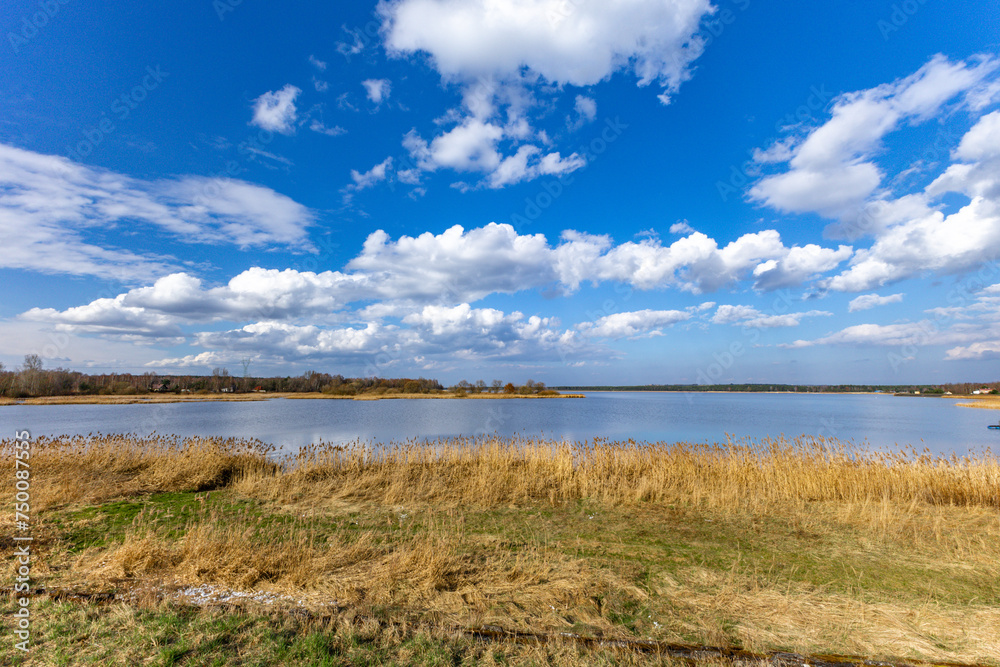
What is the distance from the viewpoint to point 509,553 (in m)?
6.47

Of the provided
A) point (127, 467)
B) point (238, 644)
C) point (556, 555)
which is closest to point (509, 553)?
point (556, 555)

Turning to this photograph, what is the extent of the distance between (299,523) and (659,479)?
328 inches

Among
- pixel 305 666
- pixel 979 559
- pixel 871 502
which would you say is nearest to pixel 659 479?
pixel 871 502

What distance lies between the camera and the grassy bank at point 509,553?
4160mm

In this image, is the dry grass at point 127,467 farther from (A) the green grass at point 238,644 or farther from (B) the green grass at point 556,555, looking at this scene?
(A) the green grass at point 238,644

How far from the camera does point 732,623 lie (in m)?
4.69

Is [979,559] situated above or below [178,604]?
below

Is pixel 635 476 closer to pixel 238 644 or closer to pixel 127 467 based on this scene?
pixel 238 644

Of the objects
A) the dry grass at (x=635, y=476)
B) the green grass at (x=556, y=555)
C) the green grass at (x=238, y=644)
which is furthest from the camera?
the dry grass at (x=635, y=476)

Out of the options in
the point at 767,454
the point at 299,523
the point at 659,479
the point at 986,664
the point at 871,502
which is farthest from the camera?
the point at 767,454

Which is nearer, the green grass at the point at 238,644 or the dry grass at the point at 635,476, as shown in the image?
the green grass at the point at 238,644

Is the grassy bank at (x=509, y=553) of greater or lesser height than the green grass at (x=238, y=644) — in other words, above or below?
below

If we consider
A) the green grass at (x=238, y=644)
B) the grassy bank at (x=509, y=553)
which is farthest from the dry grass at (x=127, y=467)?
the green grass at (x=238, y=644)

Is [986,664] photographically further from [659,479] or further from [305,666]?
[659,479]
